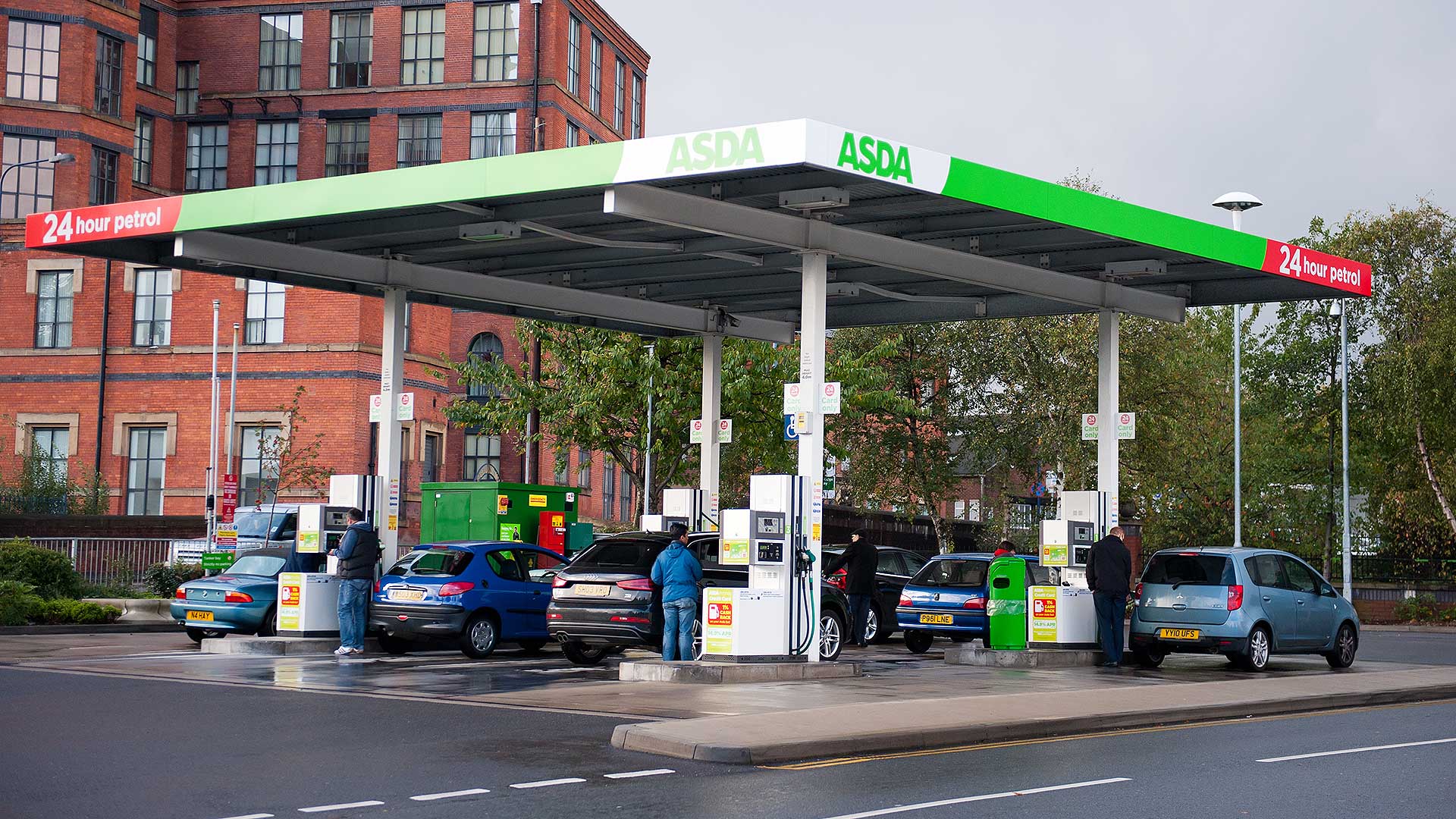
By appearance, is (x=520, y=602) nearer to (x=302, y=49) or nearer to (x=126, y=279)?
(x=126, y=279)

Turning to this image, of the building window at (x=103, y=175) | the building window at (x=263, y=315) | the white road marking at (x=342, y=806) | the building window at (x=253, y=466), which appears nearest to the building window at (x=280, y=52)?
the building window at (x=103, y=175)

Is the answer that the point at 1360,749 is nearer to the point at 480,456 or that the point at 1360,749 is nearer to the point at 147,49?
the point at 480,456

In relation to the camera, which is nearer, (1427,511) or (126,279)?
(1427,511)

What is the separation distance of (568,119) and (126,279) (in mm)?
17403

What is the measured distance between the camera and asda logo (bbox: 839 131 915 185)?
16984mm

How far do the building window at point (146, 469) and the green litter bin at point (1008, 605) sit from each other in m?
34.3

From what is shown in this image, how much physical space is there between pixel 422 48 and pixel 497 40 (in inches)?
120

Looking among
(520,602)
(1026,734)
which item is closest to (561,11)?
(520,602)

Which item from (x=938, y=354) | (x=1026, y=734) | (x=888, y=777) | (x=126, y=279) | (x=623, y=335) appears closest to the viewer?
(x=888, y=777)

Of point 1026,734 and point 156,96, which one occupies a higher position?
point 156,96

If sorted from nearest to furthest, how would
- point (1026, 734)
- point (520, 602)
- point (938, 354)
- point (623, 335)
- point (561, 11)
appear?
point (1026, 734)
point (520, 602)
point (623, 335)
point (938, 354)
point (561, 11)

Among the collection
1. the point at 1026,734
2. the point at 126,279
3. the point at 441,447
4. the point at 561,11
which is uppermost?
the point at 561,11

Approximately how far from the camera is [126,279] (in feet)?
165

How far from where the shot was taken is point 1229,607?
21.1m
